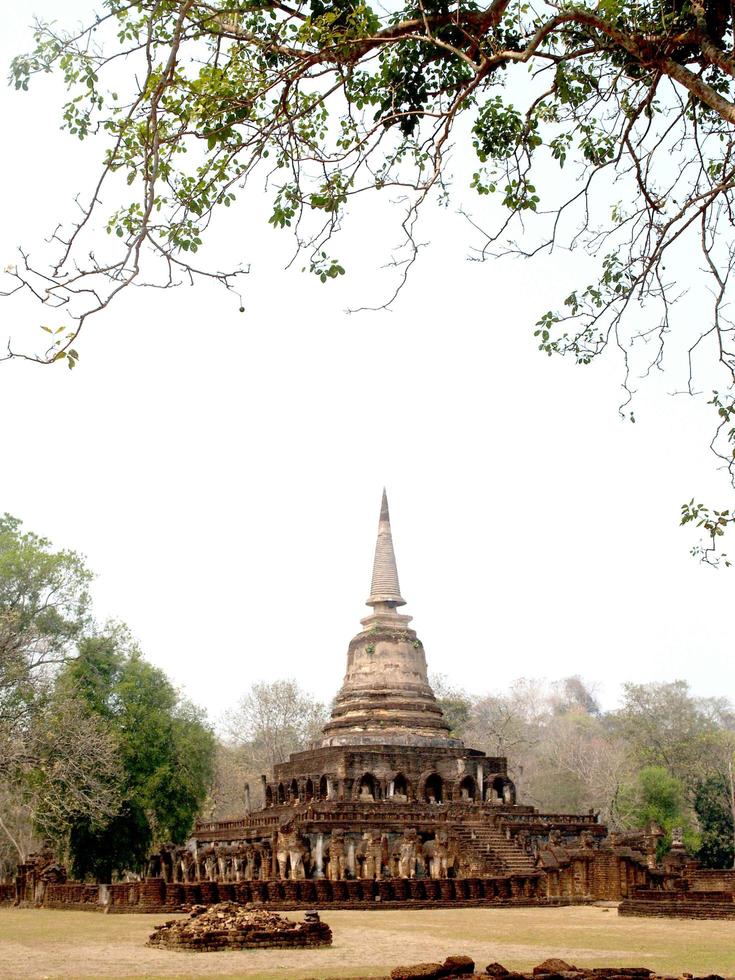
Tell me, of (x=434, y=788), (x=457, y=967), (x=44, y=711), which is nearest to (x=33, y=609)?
(x=44, y=711)

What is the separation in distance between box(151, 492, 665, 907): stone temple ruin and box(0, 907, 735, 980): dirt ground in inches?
156

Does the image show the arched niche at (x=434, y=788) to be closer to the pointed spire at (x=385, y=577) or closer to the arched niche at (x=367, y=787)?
the arched niche at (x=367, y=787)

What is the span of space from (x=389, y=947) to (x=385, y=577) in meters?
29.7

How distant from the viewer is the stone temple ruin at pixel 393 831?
2588cm

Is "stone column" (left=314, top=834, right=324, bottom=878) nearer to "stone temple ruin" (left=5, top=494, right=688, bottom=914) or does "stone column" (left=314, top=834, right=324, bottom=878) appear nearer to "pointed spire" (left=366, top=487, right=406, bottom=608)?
"stone temple ruin" (left=5, top=494, right=688, bottom=914)

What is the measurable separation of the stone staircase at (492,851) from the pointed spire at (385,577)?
13216 mm

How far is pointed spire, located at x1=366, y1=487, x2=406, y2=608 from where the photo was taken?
44219 millimetres

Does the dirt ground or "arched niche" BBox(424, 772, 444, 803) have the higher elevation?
"arched niche" BBox(424, 772, 444, 803)

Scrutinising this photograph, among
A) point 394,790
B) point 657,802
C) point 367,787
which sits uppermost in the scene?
point 367,787

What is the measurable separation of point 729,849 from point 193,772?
23560mm

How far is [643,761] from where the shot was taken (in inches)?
2029

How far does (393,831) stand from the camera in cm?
3091

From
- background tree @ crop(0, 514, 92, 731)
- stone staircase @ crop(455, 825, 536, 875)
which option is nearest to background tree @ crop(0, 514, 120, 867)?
background tree @ crop(0, 514, 92, 731)

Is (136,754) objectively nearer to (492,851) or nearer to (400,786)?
(400,786)
